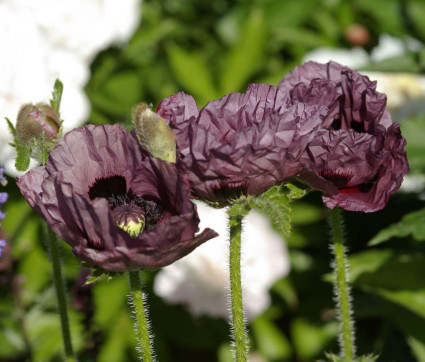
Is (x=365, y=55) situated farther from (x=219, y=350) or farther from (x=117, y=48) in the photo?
(x=219, y=350)

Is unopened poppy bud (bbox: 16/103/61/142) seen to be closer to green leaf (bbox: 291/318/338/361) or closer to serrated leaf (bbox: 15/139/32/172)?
serrated leaf (bbox: 15/139/32/172)

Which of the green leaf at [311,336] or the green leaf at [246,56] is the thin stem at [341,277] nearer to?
the green leaf at [311,336]

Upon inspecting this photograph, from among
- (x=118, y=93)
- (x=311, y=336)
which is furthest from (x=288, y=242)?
(x=118, y=93)

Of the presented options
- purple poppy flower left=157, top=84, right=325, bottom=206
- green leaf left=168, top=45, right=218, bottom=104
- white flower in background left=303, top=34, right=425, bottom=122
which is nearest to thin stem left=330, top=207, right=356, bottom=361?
purple poppy flower left=157, top=84, right=325, bottom=206

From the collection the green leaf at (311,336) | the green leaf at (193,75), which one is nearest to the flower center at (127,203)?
the green leaf at (311,336)

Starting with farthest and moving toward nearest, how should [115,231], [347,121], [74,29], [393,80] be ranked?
[74,29] < [393,80] < [347,121] < [115,231]

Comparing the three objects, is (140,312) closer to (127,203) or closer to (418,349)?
(127,203)

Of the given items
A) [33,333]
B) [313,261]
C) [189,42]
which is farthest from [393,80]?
[33,333]
